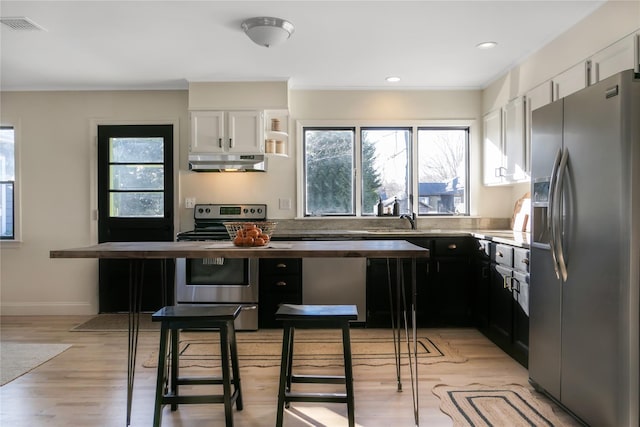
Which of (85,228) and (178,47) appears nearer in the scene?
(178,47)

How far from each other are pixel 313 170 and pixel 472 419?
118 inches

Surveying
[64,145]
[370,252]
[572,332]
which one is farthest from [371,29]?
[64,145]

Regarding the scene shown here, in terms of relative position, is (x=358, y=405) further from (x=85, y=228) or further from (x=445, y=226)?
(x=85, y=228)

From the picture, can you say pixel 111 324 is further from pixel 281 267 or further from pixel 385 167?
pixel 385 167

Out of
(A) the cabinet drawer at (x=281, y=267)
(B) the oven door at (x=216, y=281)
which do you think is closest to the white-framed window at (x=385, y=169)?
(A) the cabinet drawer at (x=281, y=267)

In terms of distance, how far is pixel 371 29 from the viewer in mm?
3033

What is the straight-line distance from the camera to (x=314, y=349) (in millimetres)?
3328

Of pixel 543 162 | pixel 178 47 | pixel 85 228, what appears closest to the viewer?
pixel 543 162

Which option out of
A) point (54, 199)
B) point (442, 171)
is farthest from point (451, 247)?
point (54, 199)

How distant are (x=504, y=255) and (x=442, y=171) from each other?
1.69m

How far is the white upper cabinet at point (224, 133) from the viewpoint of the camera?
13.8 feet

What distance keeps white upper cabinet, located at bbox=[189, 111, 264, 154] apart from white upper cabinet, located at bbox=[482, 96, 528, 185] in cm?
233

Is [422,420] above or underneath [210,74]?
underneath

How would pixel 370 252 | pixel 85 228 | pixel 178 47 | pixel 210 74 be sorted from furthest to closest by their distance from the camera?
1. pixel 85 228
2. pixel 210 74
3. pixel 178 47
4. pixel 370 252
